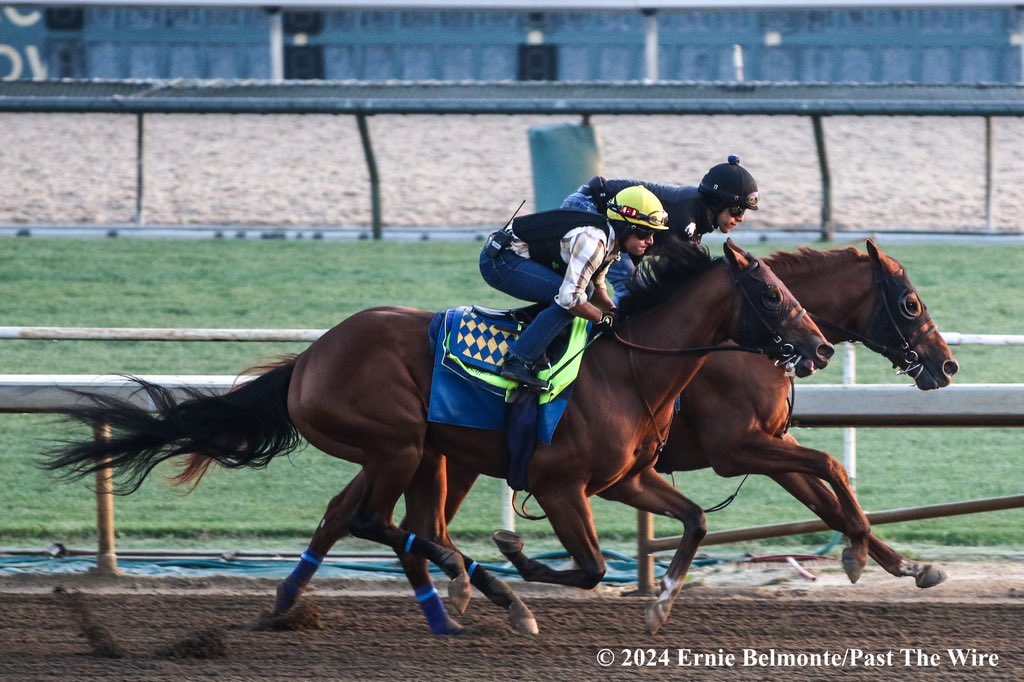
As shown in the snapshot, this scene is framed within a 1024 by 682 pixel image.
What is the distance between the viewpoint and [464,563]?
529cm

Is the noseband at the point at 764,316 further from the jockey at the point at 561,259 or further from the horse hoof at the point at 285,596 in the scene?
the horse hoof at the point at 285,596

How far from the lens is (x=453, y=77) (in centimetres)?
1508

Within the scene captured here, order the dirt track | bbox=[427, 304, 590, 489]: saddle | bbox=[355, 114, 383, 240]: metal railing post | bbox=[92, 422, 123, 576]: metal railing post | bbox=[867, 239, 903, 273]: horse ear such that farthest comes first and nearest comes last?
bbox=[355, 114, 383, 240]: metal railing post → bbox=[92, 422, 123, 576]: metal railing post → bbox=[867, 239, 903, 273]: horse ear → bbox=[427, 304, 590, 489]: saddle → the dirt track

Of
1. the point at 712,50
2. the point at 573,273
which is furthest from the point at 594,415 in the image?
the point at 712,50

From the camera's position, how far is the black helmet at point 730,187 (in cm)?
545

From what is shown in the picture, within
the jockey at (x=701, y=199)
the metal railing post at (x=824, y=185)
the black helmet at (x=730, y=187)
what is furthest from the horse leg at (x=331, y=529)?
the metal railing post at (x=824, y=185)

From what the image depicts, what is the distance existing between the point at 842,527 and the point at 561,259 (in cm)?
146

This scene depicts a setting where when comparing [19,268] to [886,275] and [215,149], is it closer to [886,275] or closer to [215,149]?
[215,149]

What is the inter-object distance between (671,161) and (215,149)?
3.92 meters

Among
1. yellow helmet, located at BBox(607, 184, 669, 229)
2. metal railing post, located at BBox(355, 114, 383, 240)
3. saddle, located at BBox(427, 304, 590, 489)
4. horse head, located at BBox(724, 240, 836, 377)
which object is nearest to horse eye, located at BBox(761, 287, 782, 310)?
horse head, located at BBox(724, 240, 836, 377)

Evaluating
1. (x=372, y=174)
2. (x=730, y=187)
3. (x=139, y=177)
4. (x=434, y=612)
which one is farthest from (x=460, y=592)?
(x=139, y=177)

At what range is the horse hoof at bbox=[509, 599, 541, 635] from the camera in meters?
5.04

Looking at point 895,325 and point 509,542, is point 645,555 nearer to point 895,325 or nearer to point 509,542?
point 509,542

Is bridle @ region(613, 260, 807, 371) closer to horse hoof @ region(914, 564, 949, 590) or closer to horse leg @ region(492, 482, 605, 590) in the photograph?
horse leg @ region(492, 482, 605, 590)
